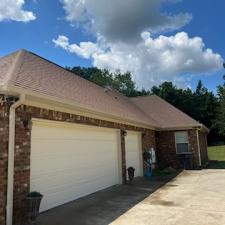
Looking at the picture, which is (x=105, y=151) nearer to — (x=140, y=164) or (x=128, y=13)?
(x=140, y=164)

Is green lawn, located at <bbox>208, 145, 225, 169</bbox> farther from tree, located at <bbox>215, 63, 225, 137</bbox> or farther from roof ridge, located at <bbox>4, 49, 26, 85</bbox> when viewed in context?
roof ridge, located at <bbox>4, 49, 26, 85</bbox>

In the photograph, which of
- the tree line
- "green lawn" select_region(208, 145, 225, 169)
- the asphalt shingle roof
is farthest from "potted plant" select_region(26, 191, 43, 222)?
the tree line

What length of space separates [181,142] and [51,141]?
12.4m

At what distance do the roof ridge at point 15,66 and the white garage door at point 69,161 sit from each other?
1303 millimetres

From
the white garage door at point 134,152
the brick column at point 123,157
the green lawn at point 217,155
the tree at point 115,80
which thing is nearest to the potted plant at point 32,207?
the brick column at point 123,157

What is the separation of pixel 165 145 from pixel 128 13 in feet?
32.7

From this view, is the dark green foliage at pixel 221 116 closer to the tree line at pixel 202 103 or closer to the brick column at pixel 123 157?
the tree line at pixel 202 103

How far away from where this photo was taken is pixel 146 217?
6609mm

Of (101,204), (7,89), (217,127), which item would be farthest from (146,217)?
(217,127)

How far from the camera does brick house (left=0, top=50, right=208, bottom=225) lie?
19.7 ft

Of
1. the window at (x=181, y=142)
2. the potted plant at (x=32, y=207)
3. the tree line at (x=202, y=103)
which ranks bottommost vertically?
the potted plant at (x=32, y=207)

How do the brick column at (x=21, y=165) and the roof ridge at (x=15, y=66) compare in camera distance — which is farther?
the roof ridge at (x=15, y=66)

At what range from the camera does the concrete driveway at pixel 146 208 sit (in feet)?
20.9

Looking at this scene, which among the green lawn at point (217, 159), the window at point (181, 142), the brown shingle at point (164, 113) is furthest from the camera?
the green lawn at point (217, 159)
